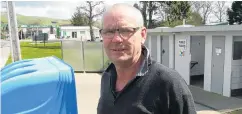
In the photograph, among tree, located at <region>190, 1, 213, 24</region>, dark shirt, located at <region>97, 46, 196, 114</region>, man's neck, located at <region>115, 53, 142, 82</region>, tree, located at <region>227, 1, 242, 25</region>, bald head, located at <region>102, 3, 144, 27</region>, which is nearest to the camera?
dark shirt, located at <region>97, 46, 196, 114</region>

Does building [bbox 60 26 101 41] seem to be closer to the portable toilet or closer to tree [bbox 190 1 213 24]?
tree [bbox 190 1 213 24]

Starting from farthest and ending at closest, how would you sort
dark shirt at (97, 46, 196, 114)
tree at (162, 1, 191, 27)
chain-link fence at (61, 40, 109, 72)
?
tree at (162, 1, 191, 27) → chain-link fence at (61, 40, 109, 72) → dark shirt at (97, 46, 196, 114)

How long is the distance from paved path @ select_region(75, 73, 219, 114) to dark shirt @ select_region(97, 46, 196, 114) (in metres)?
4.80

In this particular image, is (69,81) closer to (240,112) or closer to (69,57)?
(240,112)

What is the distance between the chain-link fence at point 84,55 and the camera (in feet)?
40.7

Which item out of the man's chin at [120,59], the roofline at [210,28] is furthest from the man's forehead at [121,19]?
the roofline at [210,28]

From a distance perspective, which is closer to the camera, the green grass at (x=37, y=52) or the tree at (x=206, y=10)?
the green grass at (x=37, y=52)

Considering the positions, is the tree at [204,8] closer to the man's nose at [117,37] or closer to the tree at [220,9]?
the tree at [220,9]

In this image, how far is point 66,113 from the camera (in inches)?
105

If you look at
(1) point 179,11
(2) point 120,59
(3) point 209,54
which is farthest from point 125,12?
(1) point 179,11

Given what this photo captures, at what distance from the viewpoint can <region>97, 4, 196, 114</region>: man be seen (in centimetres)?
148

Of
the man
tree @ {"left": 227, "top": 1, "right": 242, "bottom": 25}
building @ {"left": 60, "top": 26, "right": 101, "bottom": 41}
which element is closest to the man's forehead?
the man

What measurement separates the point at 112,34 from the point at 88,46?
11050 mm

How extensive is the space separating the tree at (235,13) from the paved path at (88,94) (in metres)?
22.9
